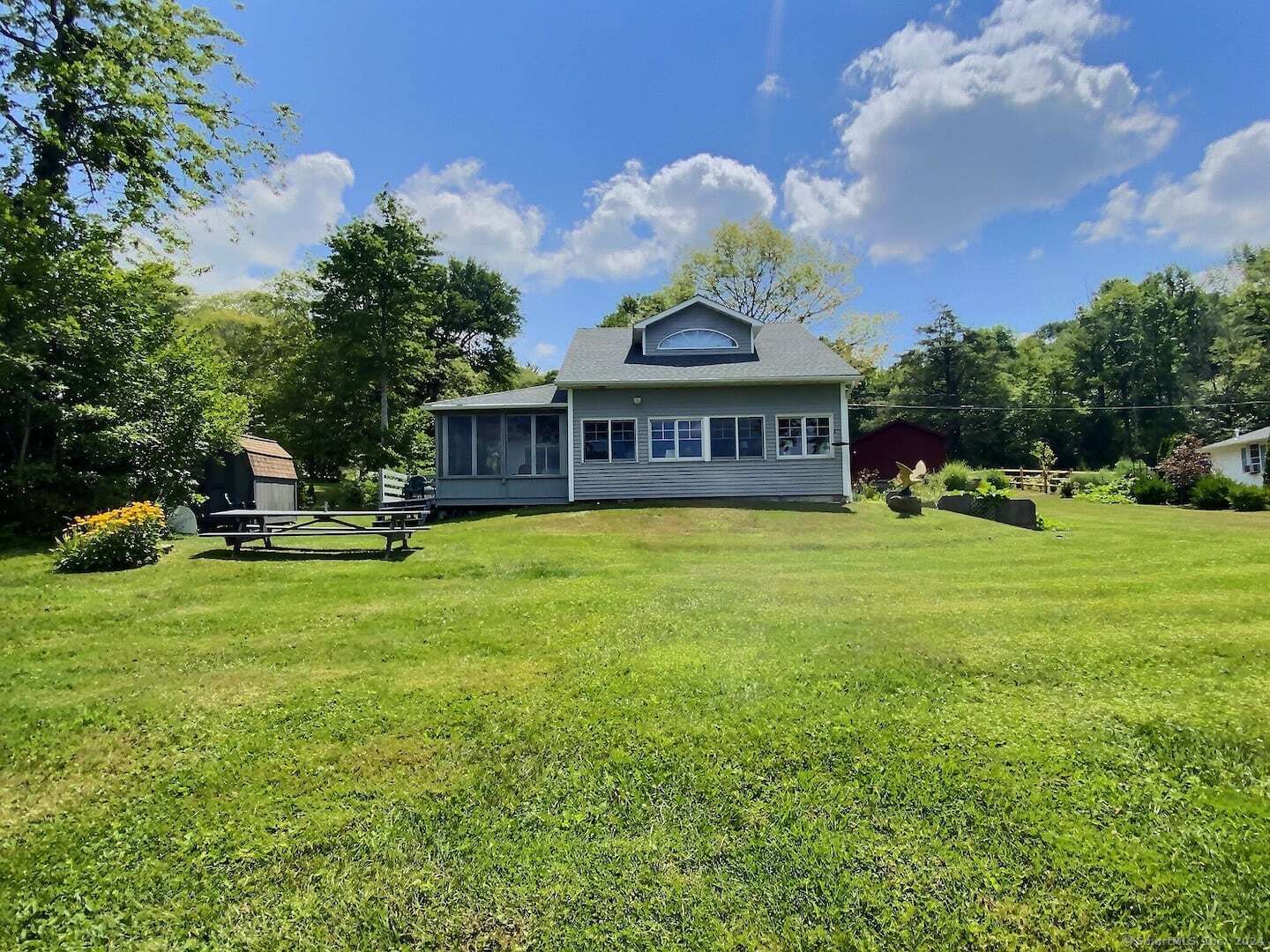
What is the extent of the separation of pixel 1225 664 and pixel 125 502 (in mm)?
16020

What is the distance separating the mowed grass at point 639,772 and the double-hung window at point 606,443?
34.1 ft

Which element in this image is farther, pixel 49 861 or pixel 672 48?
pixel 672 48

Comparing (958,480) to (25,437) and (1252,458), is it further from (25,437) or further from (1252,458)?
(25,437)

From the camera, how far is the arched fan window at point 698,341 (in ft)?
61.4

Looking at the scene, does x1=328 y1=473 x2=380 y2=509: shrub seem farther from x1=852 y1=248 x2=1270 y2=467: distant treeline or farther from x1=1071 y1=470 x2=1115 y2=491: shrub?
x1=1071 y1=470 x2=1115 y2=491: shrub

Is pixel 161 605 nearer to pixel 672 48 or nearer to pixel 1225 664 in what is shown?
pixel 1225 664

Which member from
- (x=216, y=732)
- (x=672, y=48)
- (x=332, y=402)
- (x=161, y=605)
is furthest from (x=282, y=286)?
(x=216, y=732)

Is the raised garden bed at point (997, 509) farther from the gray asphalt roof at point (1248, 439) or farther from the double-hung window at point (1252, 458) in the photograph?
the double-hung window at point (1252, 458)

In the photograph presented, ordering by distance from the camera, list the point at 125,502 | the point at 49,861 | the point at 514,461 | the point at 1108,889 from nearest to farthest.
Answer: the point at 1108,889
the point at 49,861
the point at 125,502
the point at 514,461

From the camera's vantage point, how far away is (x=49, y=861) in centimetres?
292

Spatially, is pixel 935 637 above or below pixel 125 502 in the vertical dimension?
below

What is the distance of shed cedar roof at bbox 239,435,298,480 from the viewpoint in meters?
15.4

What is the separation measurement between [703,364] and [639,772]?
15.3 meters

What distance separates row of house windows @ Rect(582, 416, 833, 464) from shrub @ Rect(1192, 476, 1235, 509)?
42.7 ft
